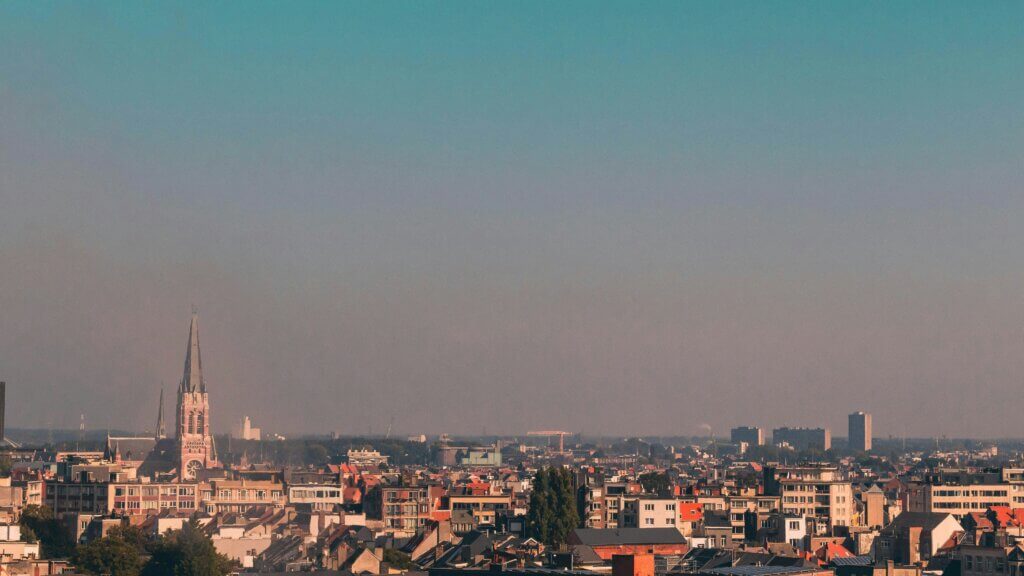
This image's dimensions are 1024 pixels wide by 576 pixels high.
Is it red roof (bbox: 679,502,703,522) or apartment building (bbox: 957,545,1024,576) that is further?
red roof (bbox: 679,502,703,522)

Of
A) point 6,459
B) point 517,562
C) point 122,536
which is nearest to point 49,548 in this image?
point 122,536

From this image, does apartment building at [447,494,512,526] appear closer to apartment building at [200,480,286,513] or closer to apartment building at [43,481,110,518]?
apartment building at [200,480,286,513]

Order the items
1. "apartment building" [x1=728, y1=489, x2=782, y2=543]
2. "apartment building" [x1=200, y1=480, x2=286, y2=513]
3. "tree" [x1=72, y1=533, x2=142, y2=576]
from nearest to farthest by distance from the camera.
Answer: "tree" [x1=72, y1=533, x2=142, y2=576] → "apartment building" [x1=728, y1=489, x2=782, y2=543] → "apartment building" [x1=200, y1=480, x2=286, y2=513]

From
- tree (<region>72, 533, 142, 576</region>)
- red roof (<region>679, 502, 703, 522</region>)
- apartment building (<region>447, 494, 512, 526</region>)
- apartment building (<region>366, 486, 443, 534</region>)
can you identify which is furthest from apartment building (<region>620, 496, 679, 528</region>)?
tree (<region>72, 533, 142, 576</region>)

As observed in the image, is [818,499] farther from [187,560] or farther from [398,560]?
[187,560]

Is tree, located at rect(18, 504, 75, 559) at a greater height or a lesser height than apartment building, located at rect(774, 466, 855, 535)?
lesser

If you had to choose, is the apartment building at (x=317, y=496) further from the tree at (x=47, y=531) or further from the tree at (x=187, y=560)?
the tree at (x=187, y=560)
